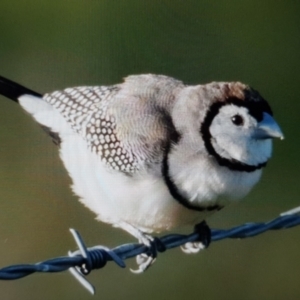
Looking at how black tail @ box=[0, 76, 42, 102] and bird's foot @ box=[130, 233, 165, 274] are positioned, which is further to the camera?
black tail @ box=[0, 76, 42, 102]

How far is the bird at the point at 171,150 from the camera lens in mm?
1196

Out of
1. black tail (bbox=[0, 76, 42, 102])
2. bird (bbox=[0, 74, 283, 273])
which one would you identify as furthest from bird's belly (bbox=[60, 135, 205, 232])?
black tail (bbox=[0, 76, 42, 102])

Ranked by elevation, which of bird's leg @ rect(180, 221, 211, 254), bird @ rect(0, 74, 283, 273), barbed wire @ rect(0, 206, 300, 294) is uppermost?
bird @ rect(0, 74, 283, 273)

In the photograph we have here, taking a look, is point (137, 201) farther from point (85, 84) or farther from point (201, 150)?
point (85, 84)

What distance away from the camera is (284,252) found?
5.44 ft

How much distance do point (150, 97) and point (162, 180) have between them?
0.14 m

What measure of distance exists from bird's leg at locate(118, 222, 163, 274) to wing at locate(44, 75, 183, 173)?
115 millimetres

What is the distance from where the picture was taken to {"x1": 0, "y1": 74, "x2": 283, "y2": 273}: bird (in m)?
1.20

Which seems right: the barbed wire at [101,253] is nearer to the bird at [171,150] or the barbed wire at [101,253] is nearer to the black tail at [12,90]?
the bird at [171,150]

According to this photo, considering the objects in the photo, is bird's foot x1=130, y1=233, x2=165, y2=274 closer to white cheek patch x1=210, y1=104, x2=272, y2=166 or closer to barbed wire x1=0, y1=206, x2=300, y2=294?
barbed wire x1=0, y1=206, x2=300, y2=294

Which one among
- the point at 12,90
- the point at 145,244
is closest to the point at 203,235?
the point at 145,244

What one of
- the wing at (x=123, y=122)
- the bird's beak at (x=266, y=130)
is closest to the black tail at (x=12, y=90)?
the wing at (x=123, y=122)

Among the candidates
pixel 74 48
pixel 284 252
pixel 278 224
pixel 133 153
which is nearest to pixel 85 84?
pixel 74 48

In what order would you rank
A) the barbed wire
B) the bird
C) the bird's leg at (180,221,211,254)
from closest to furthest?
the barbed wire, the bird, the bird's leg at (180,221,211,254)
